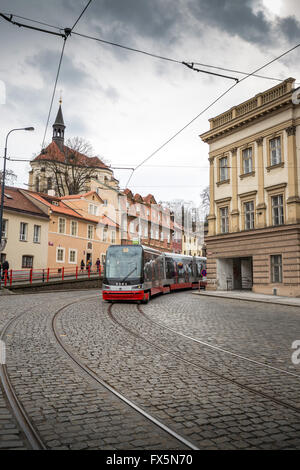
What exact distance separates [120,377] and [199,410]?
1698 millimetres

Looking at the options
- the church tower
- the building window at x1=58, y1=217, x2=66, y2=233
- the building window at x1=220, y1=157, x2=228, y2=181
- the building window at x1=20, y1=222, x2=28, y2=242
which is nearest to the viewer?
the building window at x1=220, y1=157, x2=228, y2=181

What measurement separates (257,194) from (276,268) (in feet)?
17.5

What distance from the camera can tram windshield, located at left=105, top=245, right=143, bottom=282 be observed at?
18.8 metres

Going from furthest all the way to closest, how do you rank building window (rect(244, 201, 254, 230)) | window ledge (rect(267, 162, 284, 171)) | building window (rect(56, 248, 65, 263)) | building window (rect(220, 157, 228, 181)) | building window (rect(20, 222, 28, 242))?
building window (rect(56, 248, 65, 263)), building window (rect(20, 222, 28, 242)), building window (rect(220, 157, 228, 181)), building window (rect(244, 201, 254, 230)), window ledge (rect(267, 162, 284, 171))

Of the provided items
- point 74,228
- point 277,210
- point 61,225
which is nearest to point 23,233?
point 61,225

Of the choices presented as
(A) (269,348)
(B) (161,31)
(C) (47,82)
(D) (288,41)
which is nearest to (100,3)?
(B) (161,31)

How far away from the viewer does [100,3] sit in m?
9.56

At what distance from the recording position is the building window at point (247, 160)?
2811 cm

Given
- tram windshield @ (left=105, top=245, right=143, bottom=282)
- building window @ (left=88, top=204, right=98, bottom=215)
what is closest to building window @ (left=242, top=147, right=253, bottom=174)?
tram windshield @ (left=105, top=245, right=143, bottom=282)

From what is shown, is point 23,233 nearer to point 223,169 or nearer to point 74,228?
point 74,228

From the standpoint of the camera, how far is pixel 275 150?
26.3 metres

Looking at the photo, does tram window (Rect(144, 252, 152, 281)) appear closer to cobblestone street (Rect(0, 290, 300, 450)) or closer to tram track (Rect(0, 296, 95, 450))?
cobblestone street (Rect(0, 290, 300, 450))

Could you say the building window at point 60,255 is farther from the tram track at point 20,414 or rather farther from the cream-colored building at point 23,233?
the tram track at point 20,414

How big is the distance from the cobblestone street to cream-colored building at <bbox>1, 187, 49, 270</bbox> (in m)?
26.2
